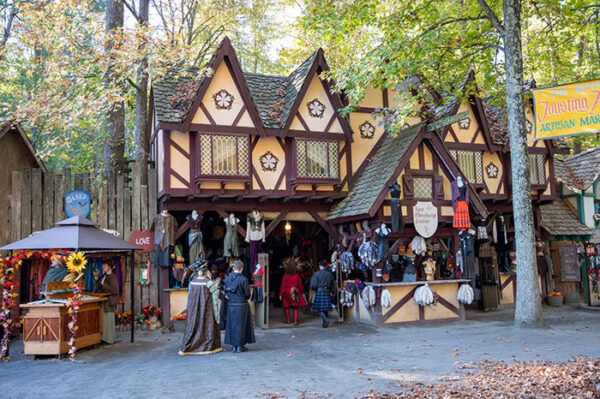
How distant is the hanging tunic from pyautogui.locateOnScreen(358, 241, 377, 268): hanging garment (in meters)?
4.69

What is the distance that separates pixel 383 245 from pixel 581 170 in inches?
490

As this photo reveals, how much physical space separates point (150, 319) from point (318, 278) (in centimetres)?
489

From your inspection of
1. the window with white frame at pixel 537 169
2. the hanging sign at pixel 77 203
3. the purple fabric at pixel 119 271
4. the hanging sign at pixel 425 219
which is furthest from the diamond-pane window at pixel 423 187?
the hanging sign at pixel 77 203

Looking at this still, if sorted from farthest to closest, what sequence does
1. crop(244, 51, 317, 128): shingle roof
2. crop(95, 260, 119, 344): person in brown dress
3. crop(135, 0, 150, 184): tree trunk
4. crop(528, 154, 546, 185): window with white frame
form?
crop(528, 154, 546, 185): window with white frame
crop(135, 0, 150, 184): tree trunk
crop(244, 51, 317, 128): shingle roof
crop(95, 260, 119, 344): person in brown dress

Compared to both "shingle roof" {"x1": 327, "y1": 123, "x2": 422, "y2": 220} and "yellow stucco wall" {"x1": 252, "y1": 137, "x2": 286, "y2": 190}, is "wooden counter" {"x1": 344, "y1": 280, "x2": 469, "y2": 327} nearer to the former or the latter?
"shingle roof" {"x1": 327, "y1": 123, "x2": 422, "y2": 220}

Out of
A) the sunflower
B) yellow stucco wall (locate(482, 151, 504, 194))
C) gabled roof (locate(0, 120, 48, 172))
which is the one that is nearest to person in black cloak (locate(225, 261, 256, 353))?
the sunflower

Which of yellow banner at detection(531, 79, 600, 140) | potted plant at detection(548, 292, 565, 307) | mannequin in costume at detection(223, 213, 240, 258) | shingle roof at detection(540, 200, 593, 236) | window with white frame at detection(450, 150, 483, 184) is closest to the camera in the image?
yellow banner at detection(531, 79, 600, 140)

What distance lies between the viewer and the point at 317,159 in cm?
1575

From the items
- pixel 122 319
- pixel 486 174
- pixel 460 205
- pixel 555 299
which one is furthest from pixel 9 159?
pixel 555 299

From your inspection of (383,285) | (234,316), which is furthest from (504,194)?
(234,316)

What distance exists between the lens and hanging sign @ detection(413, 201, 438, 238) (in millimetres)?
14305

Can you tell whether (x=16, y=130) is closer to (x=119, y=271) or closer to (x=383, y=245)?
(x=119, y=271)

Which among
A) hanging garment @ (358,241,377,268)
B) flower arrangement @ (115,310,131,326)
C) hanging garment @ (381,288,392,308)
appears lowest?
flower arrangement @ (115,310,131,326)

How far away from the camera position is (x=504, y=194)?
1839cm
